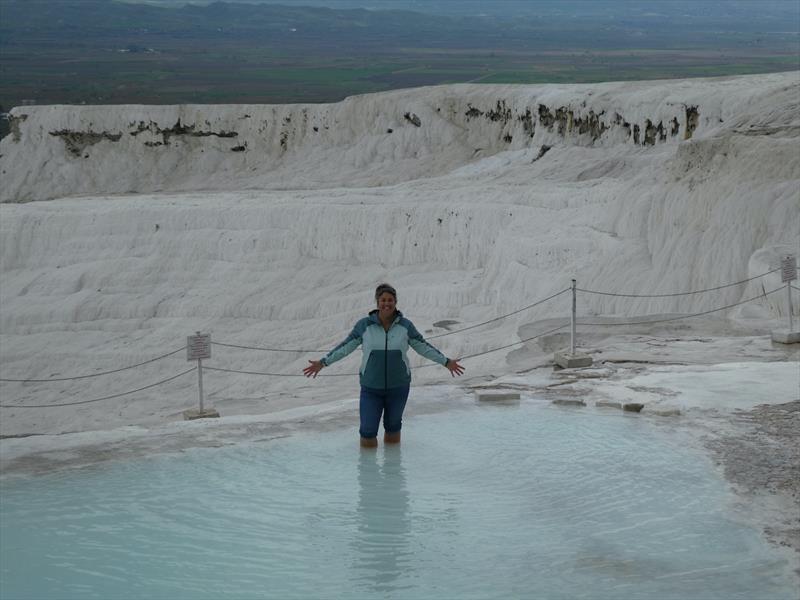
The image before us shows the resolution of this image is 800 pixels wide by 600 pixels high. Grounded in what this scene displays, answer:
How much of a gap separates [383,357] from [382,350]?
0.05m

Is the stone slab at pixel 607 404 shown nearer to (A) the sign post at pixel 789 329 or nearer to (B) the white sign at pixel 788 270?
(A) the sign post at pixel 789 329

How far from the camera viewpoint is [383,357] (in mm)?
8359

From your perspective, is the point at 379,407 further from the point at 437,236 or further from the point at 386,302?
the point at 437,236

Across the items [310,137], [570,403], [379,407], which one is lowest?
[570,403]

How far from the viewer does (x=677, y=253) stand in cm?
1903

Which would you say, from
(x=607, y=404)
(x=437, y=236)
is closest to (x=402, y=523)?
(x=607, y=404)

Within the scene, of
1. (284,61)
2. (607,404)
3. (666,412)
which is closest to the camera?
(666,412)

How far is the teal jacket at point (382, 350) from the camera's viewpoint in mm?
8336

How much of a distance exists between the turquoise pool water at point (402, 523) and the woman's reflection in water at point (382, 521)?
16 mm

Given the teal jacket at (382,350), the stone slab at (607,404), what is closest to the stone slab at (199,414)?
the teal jacket at (382,350)

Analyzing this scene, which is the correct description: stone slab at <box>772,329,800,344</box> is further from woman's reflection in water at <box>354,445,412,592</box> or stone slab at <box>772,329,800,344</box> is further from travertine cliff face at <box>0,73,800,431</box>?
woman's reflection in water at <box>354,445,412,592</box>

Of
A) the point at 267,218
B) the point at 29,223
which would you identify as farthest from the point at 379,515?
the point at 29,223

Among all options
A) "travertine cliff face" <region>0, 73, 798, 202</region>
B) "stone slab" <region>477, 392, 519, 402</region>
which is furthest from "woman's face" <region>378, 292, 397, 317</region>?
"travertine cliff face" <region>0, 73, 798, 202</region>

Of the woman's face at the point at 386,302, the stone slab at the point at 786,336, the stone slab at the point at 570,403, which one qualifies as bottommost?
the stone slab at the point at 570,403
